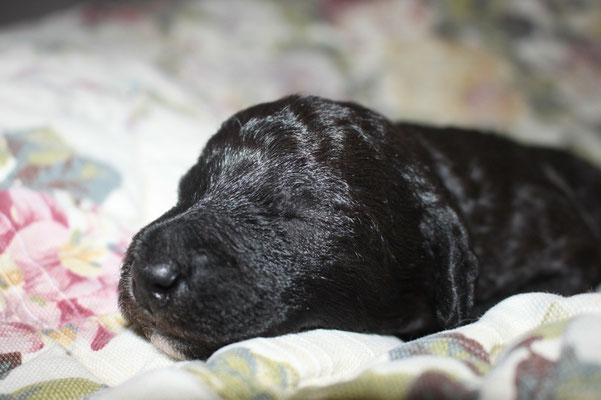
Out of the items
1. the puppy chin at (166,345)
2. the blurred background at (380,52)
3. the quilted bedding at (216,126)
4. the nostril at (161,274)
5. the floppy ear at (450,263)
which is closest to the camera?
the quilted bedding at (216,126)

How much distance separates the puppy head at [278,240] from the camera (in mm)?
1352

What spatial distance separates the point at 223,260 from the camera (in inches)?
54.1

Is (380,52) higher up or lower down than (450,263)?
higher up

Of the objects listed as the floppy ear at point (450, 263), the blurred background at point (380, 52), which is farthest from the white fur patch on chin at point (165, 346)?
the blurred background at point (380, 52)

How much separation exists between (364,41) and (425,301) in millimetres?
2073

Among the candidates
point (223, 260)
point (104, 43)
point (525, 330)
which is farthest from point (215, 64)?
point (525, 330)

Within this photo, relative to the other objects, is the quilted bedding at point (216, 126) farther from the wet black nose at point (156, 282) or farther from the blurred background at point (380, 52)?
the wet black nose at point (156, 282)

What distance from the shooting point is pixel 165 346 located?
4.72ft

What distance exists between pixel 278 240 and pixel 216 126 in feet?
3.86

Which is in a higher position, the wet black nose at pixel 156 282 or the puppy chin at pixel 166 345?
the wet black nose at pixel 156 282

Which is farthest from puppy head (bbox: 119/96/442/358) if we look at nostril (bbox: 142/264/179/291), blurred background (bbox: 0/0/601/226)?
blurred background (bbox: 0/0/601/226)

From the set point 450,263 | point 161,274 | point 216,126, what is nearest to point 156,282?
point 161,274

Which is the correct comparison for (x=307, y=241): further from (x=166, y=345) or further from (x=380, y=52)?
(x=380, y=52)

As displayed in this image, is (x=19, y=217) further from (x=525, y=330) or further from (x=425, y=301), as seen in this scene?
(x=525, y=330)
